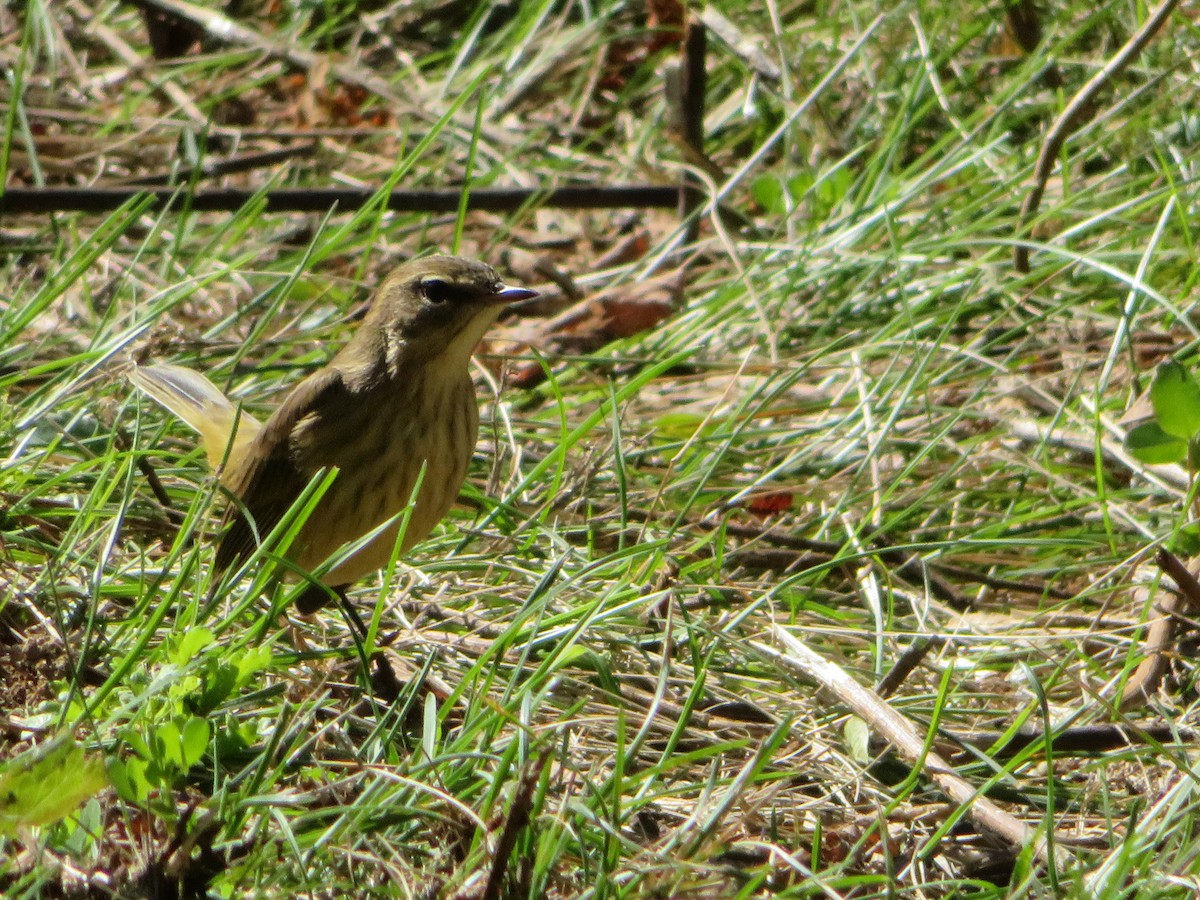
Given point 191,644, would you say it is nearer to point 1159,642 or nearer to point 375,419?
point 375,419

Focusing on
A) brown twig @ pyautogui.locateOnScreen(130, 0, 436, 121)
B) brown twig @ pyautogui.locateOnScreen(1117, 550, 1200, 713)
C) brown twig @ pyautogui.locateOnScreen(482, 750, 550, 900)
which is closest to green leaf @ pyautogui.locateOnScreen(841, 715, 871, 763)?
brown twig @ pyautogui.locateOnScreen(1117, 550, 1200, 713)

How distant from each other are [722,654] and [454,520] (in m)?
1.22

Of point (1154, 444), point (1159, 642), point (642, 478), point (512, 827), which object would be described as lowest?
point (642, 478)

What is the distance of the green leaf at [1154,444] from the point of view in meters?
3.76

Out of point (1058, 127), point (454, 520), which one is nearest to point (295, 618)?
point (454, 520)

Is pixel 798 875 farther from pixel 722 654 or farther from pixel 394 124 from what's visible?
pixel 394 124

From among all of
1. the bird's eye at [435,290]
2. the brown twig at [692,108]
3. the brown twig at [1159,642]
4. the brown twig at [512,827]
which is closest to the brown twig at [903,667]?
the brown twig at [1159,642]

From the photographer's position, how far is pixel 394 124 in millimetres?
7227

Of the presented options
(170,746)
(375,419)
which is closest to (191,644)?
(170,746)

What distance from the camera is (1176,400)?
3.63 metres

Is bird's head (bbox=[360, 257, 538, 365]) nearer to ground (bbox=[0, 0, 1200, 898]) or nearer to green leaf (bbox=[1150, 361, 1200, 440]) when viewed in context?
ground (bbox=[0, 0, 1200, 898])

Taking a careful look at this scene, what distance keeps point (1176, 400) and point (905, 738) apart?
1184 millimetres

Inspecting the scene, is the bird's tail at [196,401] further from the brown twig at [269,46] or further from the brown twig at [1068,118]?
the brown twig at [269,46]

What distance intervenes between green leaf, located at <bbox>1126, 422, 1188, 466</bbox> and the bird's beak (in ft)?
5.19
